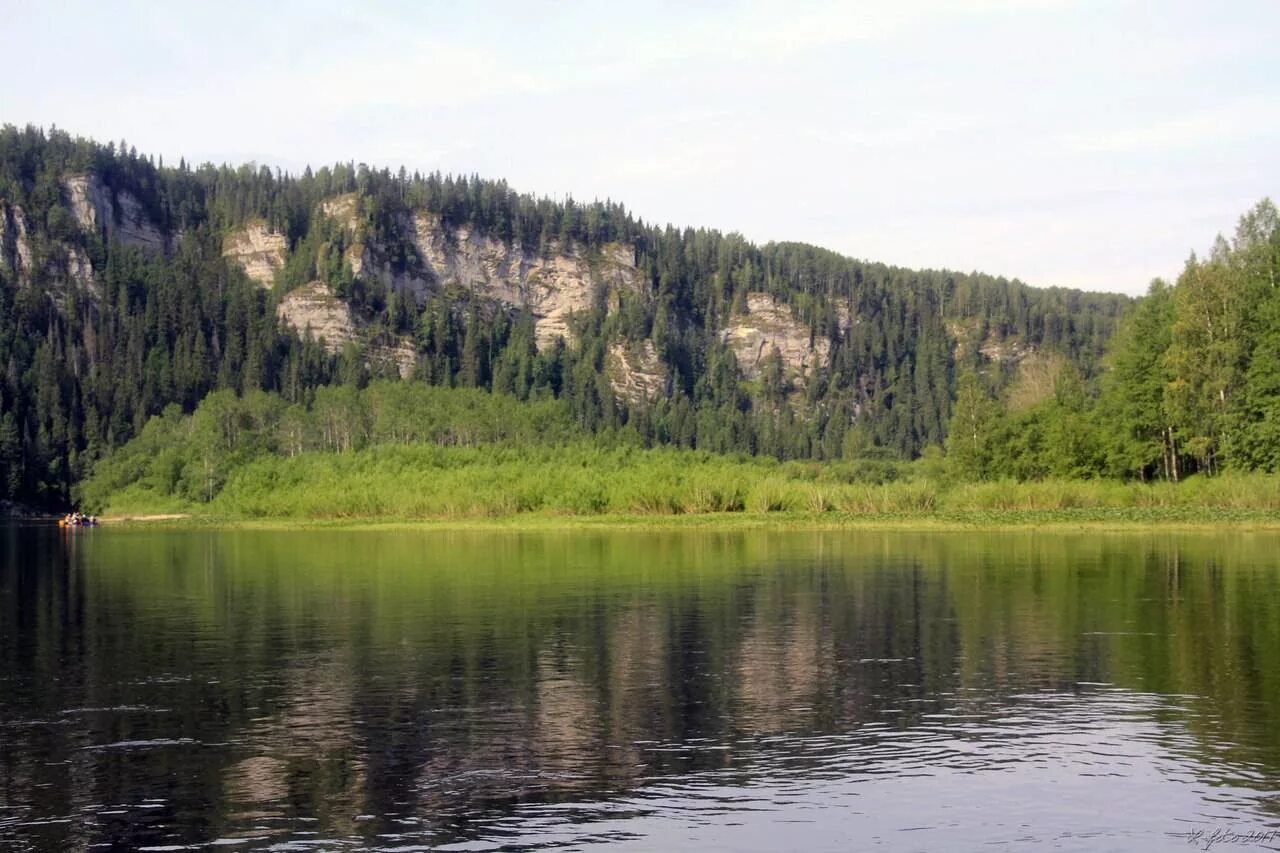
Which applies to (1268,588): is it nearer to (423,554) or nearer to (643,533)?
(423,554)

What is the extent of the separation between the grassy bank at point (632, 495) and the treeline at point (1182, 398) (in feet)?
14.2

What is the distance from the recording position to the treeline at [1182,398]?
98.2 m

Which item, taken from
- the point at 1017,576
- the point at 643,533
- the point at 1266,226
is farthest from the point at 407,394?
the point at 1017,576

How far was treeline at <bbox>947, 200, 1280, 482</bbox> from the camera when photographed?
322 feet

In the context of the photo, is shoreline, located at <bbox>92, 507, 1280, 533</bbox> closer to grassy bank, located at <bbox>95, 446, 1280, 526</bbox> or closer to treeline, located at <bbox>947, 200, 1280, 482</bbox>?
grassy bank, located at <bbox>95, 446, 1280, 526</bbox>

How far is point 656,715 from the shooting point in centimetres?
2836

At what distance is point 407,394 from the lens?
646 ft

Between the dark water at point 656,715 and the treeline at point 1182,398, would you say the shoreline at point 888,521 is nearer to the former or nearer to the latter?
the treeline at point 1182,398

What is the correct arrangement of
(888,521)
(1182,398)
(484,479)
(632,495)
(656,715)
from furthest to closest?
(484,479) → (632,495) → (1182,398) → (888,521) → (656,715)
